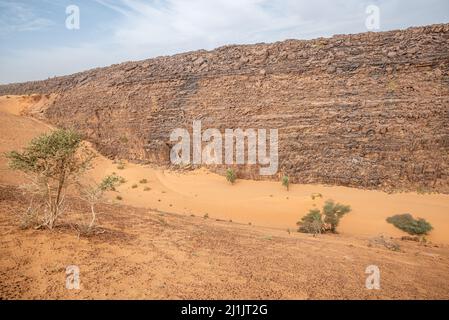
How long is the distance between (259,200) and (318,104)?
614 cm

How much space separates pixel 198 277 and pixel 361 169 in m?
12.4

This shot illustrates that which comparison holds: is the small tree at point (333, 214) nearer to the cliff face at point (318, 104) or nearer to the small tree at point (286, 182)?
the small tree at point (286, 182)

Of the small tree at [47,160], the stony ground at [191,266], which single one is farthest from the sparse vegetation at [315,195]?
the small tree at [47,160]

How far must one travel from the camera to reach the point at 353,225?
39.7ft

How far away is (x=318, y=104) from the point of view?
55.3 feet

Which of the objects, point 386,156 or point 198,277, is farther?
point 386,156

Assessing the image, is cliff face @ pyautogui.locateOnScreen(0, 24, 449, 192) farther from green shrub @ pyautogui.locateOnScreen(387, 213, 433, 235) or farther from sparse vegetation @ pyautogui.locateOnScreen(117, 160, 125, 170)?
green shrub @ pyautogui.locateOnScreen(387, 213, 433, 235)

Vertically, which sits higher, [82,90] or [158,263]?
[82,90]

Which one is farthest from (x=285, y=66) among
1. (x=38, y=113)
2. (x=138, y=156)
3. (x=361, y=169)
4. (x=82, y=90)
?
(x=38, y=113)

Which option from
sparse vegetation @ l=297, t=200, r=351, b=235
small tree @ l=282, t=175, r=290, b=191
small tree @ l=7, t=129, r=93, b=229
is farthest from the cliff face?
small tree @ l=7, t=129, r=93, b=229

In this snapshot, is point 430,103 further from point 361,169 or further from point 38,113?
point 38,113

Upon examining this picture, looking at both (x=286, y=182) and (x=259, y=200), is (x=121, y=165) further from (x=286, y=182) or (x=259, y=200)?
(x=286, y=182)

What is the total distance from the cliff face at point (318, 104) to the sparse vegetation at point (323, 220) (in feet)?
13.0

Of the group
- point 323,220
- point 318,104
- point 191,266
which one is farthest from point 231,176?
point 191,266
